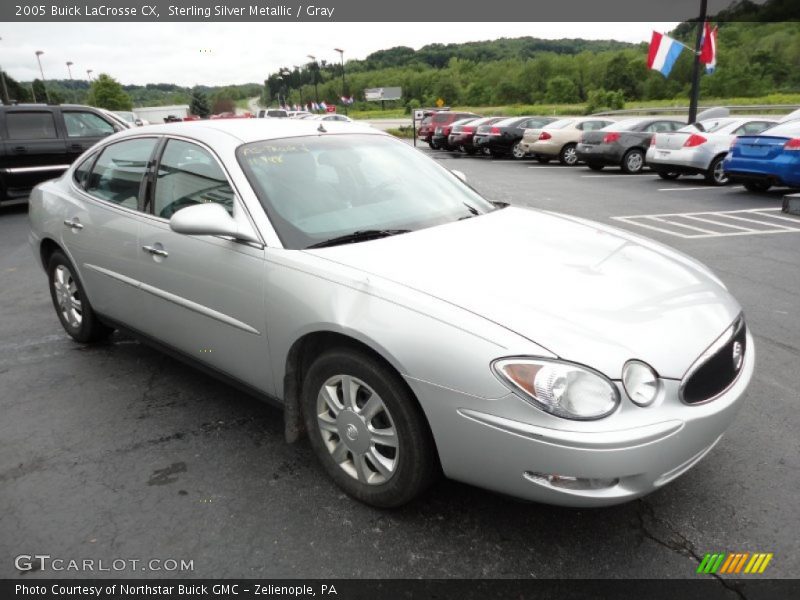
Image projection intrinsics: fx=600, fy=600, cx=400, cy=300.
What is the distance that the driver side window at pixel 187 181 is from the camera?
300 centimetres

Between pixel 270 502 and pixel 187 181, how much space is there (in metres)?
1.75

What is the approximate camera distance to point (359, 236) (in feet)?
8.98

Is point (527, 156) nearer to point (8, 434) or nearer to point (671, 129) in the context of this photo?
point (671, 129)

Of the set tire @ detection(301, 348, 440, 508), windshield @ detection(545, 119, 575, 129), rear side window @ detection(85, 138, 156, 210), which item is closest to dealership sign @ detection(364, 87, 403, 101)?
windshield @ detection(545, 119, 575, 129)

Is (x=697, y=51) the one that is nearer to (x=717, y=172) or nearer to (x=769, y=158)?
(x=717, y=172)

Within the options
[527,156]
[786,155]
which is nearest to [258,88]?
[527,156]

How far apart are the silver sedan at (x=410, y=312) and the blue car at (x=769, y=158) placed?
896cm

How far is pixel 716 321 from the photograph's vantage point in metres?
2.38

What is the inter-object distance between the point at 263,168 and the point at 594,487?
207 cm

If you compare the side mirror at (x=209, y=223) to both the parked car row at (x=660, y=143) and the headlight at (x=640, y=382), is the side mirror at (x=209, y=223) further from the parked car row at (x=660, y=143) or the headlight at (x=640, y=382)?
the parked car row at (x=660, y=143)

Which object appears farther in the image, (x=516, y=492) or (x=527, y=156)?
(x=527, y=156)

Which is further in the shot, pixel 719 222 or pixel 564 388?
pixel 719 222

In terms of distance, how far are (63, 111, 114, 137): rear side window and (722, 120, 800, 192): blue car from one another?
12049mm

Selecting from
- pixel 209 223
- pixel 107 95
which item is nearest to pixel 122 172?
pixel 209 223
